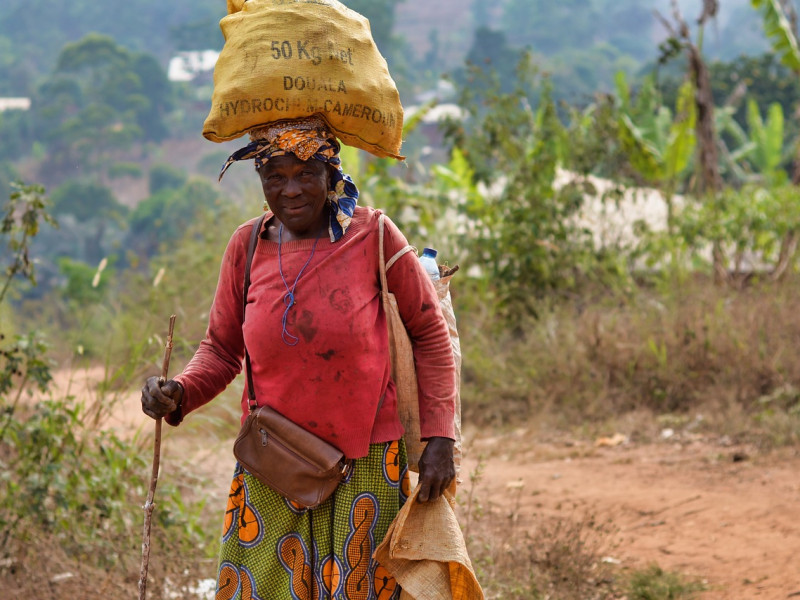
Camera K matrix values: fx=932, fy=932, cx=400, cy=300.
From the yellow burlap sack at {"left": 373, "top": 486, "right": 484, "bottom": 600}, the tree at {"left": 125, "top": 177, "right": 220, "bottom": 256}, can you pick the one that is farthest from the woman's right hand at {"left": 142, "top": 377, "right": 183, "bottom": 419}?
the tree at {"left": 125, "top": 177, "right": 220, "bottom": 256}

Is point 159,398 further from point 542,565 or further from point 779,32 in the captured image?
point 779,32

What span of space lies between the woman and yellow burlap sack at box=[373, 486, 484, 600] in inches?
1.8

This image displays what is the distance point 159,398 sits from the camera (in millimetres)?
2062

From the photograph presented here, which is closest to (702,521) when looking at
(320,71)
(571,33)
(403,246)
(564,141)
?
(403,246)

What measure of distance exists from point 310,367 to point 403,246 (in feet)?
1.14

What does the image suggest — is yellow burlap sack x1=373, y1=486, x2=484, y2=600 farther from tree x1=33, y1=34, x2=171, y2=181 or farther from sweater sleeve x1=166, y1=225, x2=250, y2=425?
tree x1=33, y1=34, x2=171, y2=181

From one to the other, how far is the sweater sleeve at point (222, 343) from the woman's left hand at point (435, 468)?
532 mm

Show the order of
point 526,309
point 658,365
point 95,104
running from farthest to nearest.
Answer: point 95,104 < point 526,309 < point 658,365

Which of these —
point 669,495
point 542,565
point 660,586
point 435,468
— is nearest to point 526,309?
point 669,495

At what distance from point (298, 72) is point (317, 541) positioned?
1.05m

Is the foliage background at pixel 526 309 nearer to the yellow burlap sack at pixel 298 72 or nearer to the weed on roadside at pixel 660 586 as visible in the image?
the weed on roadside at pixel 660 586

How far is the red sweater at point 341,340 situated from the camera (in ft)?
6.72

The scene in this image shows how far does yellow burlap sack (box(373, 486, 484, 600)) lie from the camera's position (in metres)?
2.06

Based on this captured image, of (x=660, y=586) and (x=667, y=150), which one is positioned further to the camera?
(x=667, y=150)
